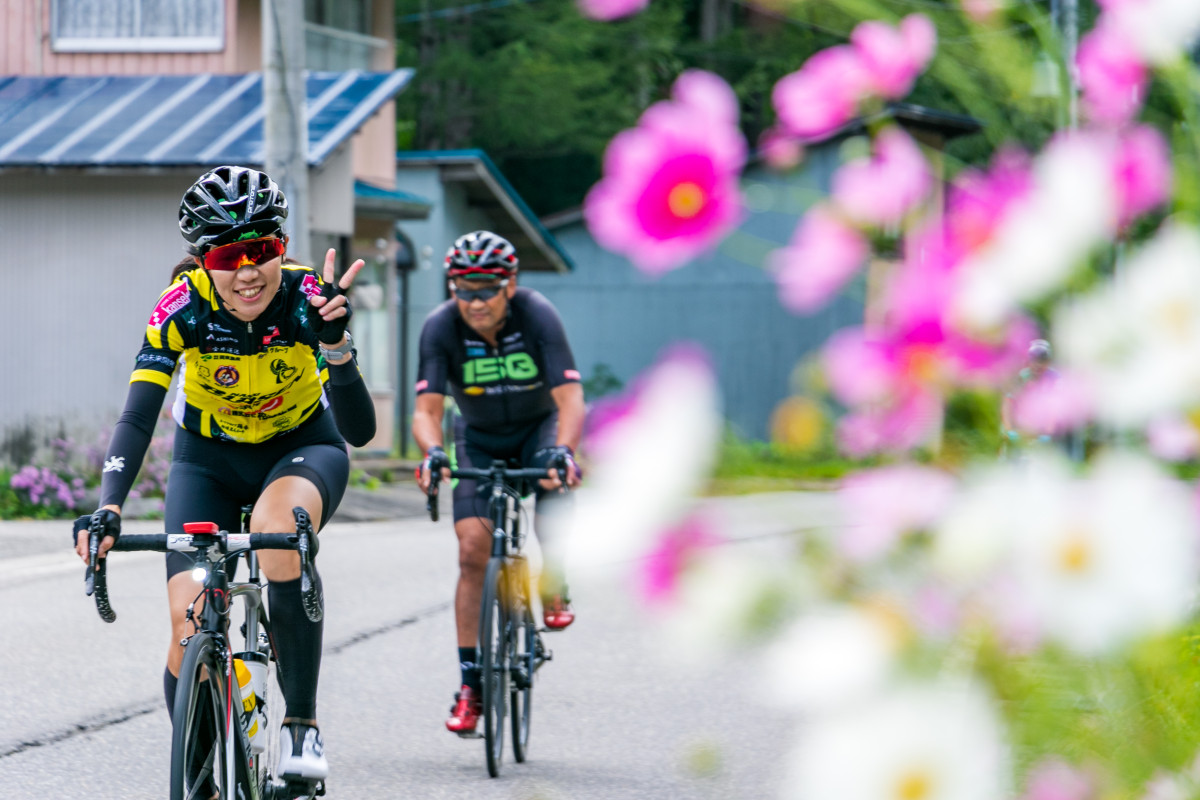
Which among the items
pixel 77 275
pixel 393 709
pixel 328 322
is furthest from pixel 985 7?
pixel 77 275

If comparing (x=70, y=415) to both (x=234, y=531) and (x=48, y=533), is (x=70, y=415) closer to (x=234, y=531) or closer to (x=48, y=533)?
(x=48, y=533)

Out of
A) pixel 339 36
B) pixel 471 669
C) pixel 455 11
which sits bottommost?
pixel 471 669

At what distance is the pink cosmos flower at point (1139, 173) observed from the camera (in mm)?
1294

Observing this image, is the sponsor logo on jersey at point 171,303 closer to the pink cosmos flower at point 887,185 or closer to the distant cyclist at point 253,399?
the distant cyclist at point 253,399

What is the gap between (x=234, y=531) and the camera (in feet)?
17.4

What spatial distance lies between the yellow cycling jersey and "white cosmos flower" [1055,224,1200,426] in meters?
3.73

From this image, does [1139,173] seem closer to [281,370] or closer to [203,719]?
[203,719]

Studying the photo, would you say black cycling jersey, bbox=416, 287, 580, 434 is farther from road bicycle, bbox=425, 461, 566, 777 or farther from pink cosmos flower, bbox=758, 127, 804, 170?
pink cosmos flower, bbox=758, 127, 804, 170

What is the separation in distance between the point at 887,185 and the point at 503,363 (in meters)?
5.98

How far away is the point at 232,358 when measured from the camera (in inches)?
193

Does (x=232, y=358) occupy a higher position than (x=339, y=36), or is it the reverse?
(x=339, y=36)

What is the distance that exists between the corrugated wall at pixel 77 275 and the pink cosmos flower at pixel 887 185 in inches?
824

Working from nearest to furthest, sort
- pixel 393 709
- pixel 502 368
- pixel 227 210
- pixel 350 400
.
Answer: pixel 227 210, pixel 350 400, pixel 502 368, pixel 393 709

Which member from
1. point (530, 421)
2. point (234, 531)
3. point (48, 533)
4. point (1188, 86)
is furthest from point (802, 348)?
point (1188, 86)
